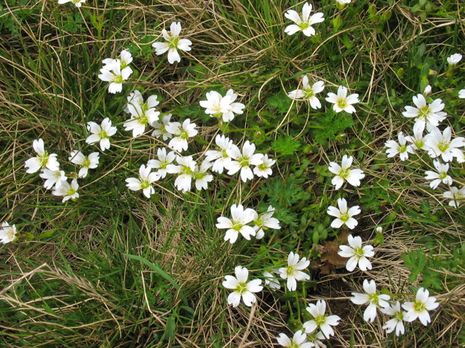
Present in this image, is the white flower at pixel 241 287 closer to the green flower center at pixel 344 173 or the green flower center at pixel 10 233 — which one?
the green flower center at pixel 344 173

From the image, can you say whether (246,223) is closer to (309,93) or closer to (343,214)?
(343,214)

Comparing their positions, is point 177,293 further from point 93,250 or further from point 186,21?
point 186,21

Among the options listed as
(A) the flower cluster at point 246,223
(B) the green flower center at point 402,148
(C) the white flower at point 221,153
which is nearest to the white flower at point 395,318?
(A) the flower cluster at point 246,223

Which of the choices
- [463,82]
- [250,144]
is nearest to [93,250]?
[250,144]

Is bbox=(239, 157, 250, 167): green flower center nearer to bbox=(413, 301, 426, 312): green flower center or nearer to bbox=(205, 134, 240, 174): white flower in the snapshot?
bbox=(205, 134, 240, 174): white flower

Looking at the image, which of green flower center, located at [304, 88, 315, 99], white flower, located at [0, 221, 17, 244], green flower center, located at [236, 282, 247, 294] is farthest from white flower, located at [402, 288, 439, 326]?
white flower, located at [0, 221, 17, 244]

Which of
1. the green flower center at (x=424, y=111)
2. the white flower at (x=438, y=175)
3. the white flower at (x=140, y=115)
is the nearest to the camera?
the white flower at (x=438, y=175)
